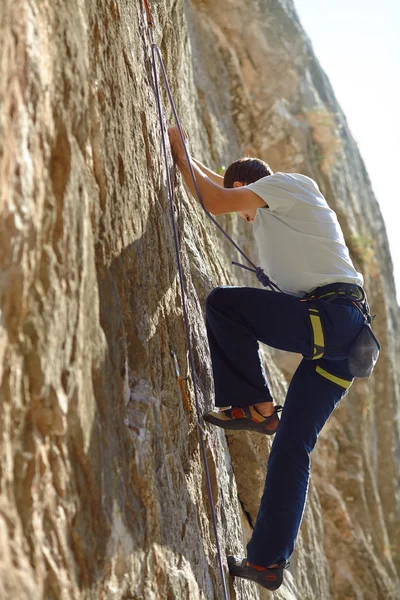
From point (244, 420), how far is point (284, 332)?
1.84 ft

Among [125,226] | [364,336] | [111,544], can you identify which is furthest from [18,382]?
[364,336]

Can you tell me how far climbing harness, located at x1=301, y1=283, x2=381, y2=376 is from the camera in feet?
12.7

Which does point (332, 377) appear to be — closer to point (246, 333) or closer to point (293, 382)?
point (293, 382)

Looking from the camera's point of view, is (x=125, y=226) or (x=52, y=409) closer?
(x=52, y=409)

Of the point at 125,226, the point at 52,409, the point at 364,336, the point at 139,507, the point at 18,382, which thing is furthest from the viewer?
the point at 364,336

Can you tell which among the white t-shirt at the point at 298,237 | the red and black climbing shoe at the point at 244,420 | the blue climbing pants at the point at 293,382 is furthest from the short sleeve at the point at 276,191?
the red and black climbing shoe at the point at 244,420

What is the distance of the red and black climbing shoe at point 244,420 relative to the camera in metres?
4.06

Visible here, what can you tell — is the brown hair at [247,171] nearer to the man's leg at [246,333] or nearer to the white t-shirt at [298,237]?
the white t-shirt at [298,237]

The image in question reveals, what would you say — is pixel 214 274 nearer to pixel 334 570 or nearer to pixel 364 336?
pixel 364 336

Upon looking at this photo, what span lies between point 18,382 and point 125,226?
51.5 inches

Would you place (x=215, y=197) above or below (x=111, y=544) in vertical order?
above

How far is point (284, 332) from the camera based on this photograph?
3.89m

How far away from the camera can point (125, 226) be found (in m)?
3.37

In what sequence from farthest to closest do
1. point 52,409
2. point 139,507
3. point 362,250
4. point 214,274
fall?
point 362,250 < point 214,274 < point 139,507 < point 52,409
